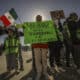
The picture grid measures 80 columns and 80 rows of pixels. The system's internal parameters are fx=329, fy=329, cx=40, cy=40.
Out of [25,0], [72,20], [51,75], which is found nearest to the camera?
[51,75]

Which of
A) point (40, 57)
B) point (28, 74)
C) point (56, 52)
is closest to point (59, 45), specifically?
point (56, 52)

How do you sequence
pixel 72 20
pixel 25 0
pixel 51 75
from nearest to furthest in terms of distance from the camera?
pixel 51 75 → pixel 72 20 → pixel 25 0

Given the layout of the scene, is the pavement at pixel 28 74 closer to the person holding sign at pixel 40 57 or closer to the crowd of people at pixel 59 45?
the crowd of people at pixel 59 45

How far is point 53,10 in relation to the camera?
6043 mm

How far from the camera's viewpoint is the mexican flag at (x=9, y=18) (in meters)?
6.05

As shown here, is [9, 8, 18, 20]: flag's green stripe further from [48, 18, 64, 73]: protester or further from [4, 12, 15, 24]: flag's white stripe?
[48, 18, 64, 73]: protester

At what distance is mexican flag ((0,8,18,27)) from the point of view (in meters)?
6.05

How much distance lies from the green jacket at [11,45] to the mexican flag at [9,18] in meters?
0.33

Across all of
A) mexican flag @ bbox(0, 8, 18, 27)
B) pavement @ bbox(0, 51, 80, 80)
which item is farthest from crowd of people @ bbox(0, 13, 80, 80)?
mexican flag @ bbox(0, 8, 18, 27)

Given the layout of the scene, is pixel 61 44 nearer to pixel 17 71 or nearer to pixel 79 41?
pixel 79 41

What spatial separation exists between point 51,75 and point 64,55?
0.71 metres

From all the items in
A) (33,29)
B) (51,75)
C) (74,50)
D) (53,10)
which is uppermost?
(53,10)

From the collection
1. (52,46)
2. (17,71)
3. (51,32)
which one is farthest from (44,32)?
(17,71)

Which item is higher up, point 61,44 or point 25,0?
point 25,0
